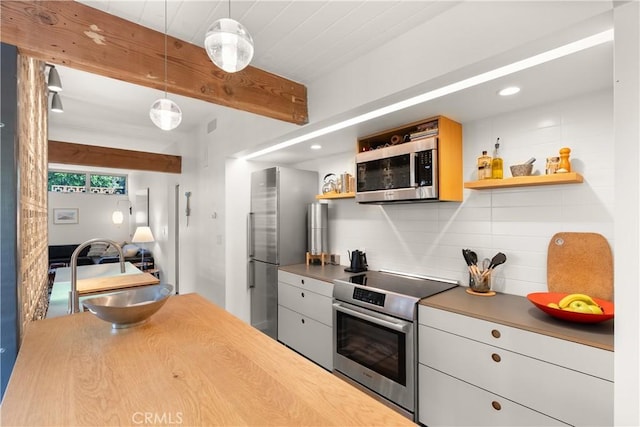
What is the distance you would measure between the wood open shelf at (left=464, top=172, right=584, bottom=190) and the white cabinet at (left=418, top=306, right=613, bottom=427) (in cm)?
86

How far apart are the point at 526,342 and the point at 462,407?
574 millimetres

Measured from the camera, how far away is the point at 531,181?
5.84ft

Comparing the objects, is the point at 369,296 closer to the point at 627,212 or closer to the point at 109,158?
the point at 627,212

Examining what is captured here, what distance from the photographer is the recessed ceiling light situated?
1700 millimetres

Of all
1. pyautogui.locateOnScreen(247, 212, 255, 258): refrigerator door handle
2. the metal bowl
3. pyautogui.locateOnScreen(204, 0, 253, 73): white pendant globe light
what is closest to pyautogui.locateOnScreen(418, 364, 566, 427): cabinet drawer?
the metal bowl

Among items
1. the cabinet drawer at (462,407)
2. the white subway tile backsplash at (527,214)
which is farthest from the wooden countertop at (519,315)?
the white subway tile backsplash at (527,214)

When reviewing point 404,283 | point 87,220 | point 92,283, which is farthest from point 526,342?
point 87,220

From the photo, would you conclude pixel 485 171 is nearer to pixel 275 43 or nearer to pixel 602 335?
pixel 602 335

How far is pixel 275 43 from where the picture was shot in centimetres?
189

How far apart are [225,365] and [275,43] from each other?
1806 millimetres

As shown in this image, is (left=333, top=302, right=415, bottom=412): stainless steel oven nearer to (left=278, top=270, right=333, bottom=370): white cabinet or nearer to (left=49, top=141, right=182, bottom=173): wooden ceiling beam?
(left=278, top=270, right=333, bottom=370): white cabinet

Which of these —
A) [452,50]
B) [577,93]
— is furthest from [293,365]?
[577,93]

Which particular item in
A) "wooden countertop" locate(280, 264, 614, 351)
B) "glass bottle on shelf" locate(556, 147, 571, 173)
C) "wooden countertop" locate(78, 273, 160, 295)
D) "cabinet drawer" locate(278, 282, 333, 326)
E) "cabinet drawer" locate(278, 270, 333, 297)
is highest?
"glass bottle on shelf" locate(556, 147, 571, 173)

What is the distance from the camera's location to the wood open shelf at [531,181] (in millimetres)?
1680
